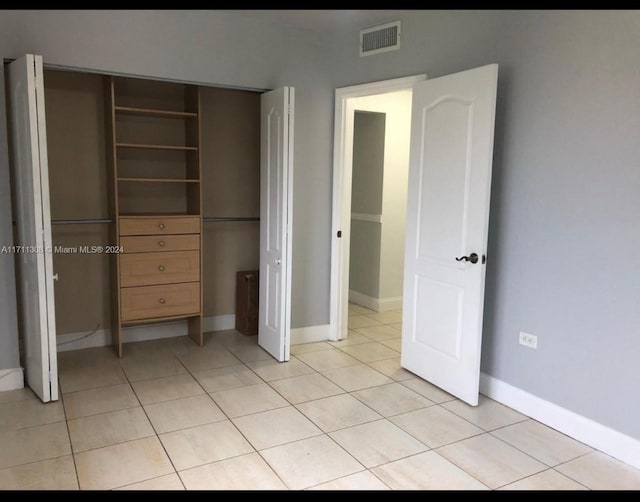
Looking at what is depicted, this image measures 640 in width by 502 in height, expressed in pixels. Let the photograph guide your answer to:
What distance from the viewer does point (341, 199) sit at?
4285mm

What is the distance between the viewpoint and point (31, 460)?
8.22 feet

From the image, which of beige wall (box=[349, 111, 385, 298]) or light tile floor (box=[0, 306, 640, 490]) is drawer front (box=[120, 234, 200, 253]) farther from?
beige wall (box=[349, 111, 385, 298])

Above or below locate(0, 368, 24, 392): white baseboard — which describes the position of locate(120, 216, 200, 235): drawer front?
above

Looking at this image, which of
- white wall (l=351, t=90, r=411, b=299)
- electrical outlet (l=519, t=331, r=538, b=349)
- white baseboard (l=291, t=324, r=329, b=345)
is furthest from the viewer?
white wall (l=351, t=90, r=411, b=299)

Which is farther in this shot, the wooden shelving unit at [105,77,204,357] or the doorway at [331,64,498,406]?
the wooden shelving unit at [105,77,204,357]

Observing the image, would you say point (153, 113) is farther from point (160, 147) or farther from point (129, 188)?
point (129, 188)

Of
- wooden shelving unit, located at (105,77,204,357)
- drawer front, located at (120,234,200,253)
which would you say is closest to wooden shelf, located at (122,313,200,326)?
wooden shelving unit, located at (105,77,204,357)

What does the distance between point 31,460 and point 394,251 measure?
3.86m

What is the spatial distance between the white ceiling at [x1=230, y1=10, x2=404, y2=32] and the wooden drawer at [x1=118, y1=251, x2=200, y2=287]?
1861mm

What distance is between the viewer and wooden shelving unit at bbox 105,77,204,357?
3.93m

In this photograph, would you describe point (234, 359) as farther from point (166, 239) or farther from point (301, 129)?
point (301, 129)

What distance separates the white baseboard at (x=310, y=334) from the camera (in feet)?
14.3

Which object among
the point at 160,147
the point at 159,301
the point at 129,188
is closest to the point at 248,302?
the point at 159,301

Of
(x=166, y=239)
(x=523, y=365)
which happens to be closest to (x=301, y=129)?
(x=166, y=239)
